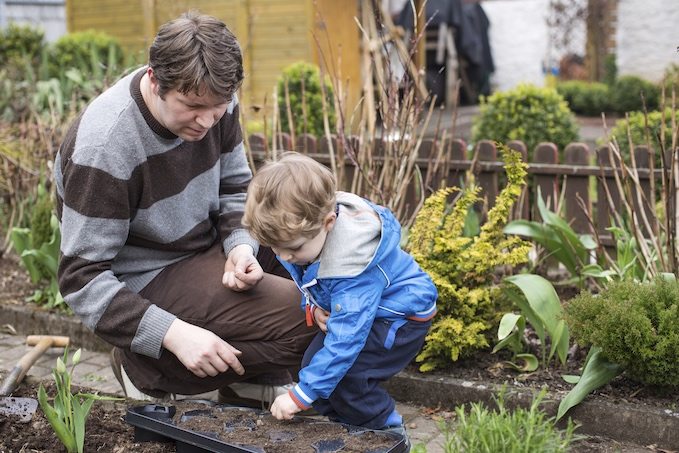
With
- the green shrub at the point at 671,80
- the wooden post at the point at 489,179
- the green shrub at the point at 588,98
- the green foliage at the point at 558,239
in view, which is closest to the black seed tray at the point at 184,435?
the green foliage at the point at 558,239

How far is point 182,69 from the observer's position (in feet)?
8.38

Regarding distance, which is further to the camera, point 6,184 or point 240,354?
point 6,184

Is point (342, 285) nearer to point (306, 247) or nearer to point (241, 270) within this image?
point (306, 247)

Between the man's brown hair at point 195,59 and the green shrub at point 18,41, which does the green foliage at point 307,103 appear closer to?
the man's brown hair at point 195,59

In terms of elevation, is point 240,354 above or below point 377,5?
below

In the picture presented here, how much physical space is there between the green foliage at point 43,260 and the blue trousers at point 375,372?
2.24 meters

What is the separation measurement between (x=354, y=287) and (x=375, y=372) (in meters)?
0.34

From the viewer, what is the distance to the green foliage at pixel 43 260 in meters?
4.46

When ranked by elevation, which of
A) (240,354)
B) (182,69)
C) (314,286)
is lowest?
(240,354)

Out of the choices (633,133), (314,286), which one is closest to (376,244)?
(314,286)

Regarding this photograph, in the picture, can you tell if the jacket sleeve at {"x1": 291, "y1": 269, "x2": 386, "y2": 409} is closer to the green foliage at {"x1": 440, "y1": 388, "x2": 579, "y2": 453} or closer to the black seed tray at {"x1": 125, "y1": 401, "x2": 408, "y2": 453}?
the black seed tray at {"x1": 125, "y1": 401, "x2": 408, "y2": 453}

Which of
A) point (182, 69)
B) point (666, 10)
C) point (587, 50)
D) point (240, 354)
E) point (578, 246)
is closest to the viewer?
point (182, 69)

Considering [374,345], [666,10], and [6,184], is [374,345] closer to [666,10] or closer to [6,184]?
[6,184]

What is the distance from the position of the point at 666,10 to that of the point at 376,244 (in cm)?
1689
